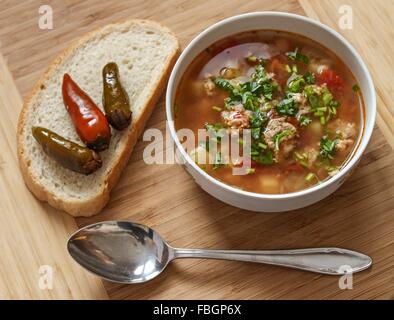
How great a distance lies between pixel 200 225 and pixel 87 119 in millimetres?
681

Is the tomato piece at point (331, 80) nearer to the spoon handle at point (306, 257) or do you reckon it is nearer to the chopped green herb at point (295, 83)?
the chopped green herb at point (295, 83)

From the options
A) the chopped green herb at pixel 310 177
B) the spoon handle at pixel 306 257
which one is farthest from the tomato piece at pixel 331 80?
the spoon handle at pixel 306 257

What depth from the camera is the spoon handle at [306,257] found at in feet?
9.75

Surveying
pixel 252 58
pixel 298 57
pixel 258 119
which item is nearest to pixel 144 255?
pixel 258 119

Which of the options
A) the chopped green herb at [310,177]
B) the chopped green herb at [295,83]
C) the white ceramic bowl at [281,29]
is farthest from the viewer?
the chopped green herb at [295,83]

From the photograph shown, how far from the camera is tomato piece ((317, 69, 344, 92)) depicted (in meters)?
3.07

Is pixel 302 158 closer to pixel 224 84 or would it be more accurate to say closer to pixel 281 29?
pixel 224 84

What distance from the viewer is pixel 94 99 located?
10.8 ft

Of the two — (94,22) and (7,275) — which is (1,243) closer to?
(7,275)

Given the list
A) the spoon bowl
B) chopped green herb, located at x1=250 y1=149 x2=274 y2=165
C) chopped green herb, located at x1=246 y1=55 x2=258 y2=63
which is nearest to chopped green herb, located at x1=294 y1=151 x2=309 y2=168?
chopped green herb, located at x1=250 y1=149 x2=274 y2=165

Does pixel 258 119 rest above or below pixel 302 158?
above

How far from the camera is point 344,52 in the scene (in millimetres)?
3062

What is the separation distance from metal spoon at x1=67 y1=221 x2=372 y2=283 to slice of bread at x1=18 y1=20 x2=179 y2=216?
152 mm
